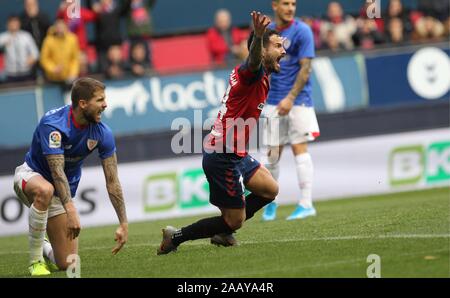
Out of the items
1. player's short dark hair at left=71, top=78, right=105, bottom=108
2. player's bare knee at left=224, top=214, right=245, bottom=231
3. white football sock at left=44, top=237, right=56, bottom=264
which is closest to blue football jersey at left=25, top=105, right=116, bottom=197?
player's short dark hair at left=71, top=78, right=105, bottom=108

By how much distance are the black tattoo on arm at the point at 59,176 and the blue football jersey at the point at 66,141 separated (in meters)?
0.06

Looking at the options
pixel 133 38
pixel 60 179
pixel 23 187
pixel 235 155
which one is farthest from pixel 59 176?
pixel 133 38

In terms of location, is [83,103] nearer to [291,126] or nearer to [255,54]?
[255,54]

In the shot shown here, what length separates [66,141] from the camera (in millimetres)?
9977

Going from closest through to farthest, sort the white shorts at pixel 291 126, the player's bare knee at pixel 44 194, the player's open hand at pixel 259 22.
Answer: the player's open hand at pixel 259 22 → the player's bare knee at pixel 44 194 → the white shorts at pixel 291 126

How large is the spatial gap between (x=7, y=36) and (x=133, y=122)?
2.79 metres

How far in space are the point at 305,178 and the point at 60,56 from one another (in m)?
6.23

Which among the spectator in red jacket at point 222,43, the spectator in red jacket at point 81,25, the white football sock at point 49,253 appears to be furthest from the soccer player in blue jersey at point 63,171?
the spectator in red jacket at point 222,43

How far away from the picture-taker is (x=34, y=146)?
10266 millimetres

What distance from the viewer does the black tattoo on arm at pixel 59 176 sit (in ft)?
31.7

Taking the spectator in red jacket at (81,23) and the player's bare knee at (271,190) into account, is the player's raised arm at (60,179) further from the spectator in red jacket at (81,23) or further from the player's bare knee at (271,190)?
the spectator in red jacket at (81,23)

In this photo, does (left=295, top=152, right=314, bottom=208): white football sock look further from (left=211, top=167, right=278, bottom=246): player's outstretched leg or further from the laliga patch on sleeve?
the laliga patch on sleeve
